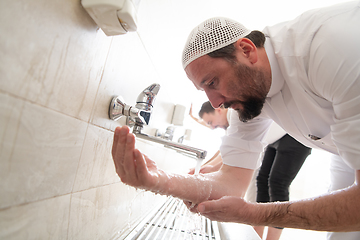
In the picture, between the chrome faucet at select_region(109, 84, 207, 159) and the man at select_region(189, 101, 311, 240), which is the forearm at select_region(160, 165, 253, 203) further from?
the man at select_region(189, 101, 311, 240)

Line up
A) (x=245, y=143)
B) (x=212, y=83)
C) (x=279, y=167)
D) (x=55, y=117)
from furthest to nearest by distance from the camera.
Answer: (x=279, y=167) → (x=245, y=143) → (x=212, y=83) → (x=55, y=117)

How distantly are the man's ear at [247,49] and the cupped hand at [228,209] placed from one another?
47cm

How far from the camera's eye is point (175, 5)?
1.10 metres

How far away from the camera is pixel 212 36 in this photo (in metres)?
0.69

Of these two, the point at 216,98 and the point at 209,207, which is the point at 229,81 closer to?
the point at 216,98

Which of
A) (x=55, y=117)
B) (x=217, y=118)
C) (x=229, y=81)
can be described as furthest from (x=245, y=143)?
(x=217, y=118)

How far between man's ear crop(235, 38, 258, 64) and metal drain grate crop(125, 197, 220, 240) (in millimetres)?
632

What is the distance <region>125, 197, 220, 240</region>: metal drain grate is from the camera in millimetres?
666

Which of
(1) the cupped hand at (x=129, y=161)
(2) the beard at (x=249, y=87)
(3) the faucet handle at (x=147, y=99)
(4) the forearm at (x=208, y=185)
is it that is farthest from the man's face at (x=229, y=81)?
(1) the cupped hand at (x=129, y=161)

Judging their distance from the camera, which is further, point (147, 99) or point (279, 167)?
point (279, 167)

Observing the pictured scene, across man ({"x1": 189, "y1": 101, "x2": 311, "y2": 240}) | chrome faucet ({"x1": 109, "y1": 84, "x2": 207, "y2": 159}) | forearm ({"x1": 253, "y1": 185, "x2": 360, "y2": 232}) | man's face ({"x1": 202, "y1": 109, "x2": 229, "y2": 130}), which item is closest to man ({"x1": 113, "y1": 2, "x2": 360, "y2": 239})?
forearm ({"x1": 253, "y1": 185, "x2": 360, "y2": 232})

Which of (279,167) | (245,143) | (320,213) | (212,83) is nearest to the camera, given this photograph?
(320,213)

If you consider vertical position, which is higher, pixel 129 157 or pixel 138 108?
pixel 138 108

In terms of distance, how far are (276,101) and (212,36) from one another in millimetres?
347
